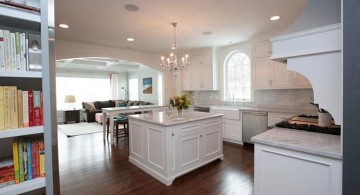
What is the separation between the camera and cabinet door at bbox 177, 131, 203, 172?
107 inches

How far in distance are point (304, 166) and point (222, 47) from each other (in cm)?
456

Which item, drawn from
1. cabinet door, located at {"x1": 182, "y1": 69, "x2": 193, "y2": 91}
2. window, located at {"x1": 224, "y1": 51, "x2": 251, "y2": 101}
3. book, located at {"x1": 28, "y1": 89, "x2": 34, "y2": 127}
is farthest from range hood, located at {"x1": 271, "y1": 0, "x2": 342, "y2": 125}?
cabinet door, located at {"x1": 182, "y1": 69, "x2": 193, "y2": 91}

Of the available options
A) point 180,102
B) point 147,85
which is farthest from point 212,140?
point 147,85

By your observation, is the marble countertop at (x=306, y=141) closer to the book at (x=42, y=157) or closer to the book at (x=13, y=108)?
the book at (x=42, y=157)

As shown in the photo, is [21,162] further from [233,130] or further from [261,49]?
[261,49]

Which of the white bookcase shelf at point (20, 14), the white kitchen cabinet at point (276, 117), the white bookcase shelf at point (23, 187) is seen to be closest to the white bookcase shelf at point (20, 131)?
the white bookcase shelf at point (23, 187)

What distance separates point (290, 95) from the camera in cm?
418

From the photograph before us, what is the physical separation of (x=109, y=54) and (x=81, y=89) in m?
4.79

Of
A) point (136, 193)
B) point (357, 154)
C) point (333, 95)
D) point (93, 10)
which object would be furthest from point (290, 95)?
point (93, 10)

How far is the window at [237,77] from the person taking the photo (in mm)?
5016

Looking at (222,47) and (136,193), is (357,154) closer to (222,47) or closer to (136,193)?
(136,193)

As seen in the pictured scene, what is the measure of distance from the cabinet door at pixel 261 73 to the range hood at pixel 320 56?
2915mm

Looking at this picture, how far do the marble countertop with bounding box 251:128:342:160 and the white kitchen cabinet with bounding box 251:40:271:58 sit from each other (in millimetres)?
2935

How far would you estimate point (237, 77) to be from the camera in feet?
17.1
